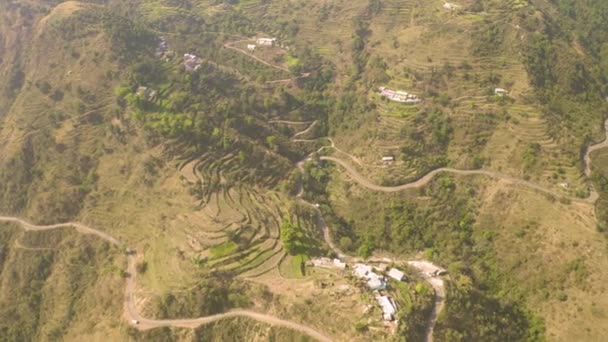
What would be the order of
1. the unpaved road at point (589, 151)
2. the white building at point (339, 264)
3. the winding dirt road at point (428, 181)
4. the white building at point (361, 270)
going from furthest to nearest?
1. the unpaved road at point (589, 151)
2. the white building at point (339, 264)
3. the white building at point (361, 270)
4. the winding dirt road at point (428, 181)

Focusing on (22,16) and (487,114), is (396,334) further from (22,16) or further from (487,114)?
(22,16)

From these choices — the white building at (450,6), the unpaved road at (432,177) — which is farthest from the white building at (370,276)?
the white building at (450,6)

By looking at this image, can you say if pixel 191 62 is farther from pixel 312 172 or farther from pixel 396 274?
pixel 396 274

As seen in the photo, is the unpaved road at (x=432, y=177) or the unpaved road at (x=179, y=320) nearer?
the unpaved road at (x=179, y=320)

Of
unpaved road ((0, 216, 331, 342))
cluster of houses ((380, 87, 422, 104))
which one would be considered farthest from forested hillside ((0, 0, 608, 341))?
unpaved road ((0, 216, 331, 342))

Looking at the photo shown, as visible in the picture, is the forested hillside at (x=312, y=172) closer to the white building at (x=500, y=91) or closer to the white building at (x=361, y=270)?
the white building at (x=500, y=91)

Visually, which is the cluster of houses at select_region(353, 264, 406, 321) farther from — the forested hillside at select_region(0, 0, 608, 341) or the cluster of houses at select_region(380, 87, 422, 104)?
the cluster of houses at select_region(380, 87, 422, 104)

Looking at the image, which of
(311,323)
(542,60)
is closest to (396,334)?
(311,323)
